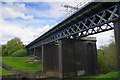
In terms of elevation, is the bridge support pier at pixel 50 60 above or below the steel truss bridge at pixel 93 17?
below

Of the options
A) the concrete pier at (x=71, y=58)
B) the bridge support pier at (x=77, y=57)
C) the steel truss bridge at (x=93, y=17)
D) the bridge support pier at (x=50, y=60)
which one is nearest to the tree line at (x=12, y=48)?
the bridge support pier at (x=50, y=60)

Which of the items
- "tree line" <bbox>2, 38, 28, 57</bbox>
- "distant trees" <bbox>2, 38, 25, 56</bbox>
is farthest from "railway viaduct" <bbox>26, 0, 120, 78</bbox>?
"distant trees" <bbox>2, 38, 25, 56</bbox>

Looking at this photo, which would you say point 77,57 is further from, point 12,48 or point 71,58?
point 12,48

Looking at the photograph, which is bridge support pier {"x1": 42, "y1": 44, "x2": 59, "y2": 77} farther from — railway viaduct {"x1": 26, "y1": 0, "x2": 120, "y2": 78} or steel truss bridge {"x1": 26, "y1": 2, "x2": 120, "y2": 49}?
steel truss bridge {"x1": 26, "y1": 2, "x2": 120, "y2": 49}

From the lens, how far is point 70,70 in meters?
21.5

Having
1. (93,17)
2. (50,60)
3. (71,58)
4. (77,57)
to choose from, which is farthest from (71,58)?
(93,17)

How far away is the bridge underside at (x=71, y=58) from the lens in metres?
21.2

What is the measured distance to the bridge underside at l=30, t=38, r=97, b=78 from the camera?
21250 mm

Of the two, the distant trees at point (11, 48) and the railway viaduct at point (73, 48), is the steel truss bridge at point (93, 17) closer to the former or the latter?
the railway viaduct at point (73, 48)

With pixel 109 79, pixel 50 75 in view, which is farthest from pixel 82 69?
pixel 109 79

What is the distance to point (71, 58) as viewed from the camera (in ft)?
72.6

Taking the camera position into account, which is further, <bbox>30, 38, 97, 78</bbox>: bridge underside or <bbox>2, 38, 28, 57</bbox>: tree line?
<bbox>2, 38, 28, 57</bbox>: tree line

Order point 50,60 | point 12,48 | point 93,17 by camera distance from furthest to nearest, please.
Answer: point 12,48 < point 50,60 < point 93,17

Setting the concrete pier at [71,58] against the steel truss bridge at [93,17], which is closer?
the steel truss bridge at [93,17]
